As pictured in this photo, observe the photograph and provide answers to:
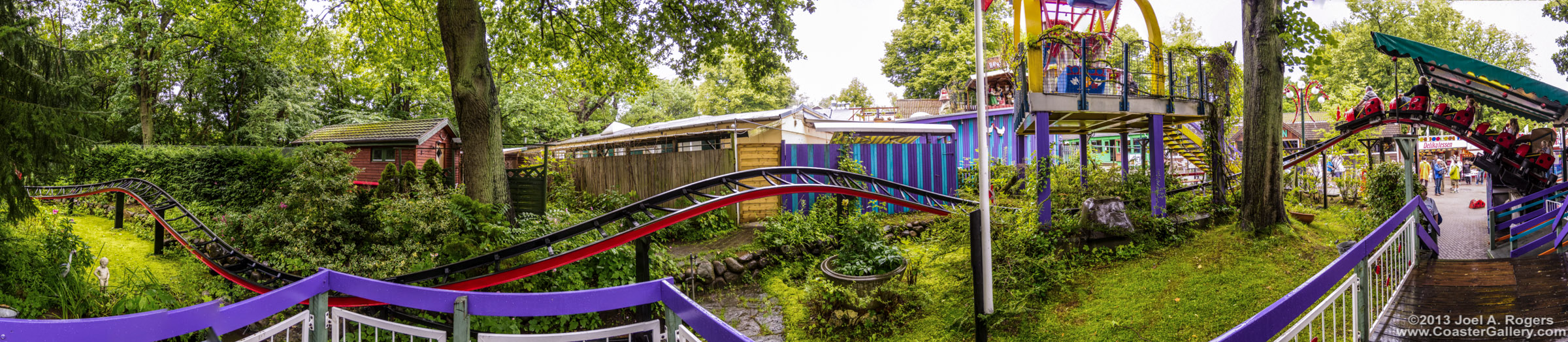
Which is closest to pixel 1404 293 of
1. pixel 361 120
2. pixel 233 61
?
pixel 361 120

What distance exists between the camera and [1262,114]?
25.0ft

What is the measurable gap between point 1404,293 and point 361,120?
27.7 m

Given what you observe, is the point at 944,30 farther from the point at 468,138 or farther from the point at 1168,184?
the point at 468,138

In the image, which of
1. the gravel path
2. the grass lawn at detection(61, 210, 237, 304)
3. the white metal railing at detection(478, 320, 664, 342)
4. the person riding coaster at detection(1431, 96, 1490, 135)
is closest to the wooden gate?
the grass lawn at detection(61, 210, 237, 304)

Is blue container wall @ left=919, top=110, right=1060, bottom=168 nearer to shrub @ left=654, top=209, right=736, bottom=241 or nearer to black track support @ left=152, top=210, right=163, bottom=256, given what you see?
shrub @ left=654, top=209, right=736, bottom=241

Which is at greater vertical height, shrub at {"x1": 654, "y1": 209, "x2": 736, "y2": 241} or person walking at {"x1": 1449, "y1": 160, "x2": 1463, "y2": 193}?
person walking at {"x1": 1449, "y1": 160, "x2": 1463, "y2": 193}

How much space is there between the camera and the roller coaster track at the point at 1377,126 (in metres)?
8.38

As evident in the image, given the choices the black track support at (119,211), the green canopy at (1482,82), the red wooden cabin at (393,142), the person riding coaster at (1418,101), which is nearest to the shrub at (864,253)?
the green canopy at (1482,82)

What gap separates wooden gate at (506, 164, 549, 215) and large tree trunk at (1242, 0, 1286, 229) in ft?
32.1

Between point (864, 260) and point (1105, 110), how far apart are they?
4019mm

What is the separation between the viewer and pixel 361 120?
919 inches

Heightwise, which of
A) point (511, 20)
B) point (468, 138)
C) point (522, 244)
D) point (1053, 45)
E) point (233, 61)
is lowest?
point (522, 244)

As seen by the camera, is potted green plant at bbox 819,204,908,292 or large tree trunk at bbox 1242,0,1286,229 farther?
large tree trunk at bbox 1242,0,1286,229

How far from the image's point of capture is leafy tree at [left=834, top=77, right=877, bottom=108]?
41.5 metres
